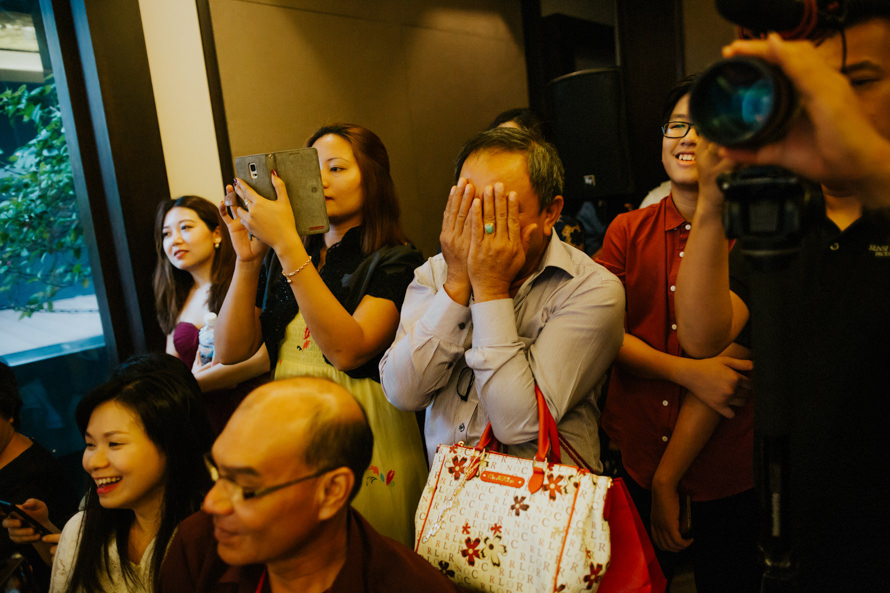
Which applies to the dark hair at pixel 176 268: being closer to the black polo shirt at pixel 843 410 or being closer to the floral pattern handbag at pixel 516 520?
the floral pattern handbag at pixel 516 520

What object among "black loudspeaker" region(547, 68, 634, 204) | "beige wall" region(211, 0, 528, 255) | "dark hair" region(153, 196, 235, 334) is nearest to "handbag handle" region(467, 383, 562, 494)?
"dark hair" region(153, 196, 235, 334)

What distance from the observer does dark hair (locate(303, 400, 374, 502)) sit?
100 centimetres

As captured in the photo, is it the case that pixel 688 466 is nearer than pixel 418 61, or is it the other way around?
pixel 688 466

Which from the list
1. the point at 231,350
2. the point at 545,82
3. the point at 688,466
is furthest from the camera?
the point at 545,82

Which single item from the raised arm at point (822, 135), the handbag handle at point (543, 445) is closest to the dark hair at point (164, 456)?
the handbag handle at point (543, 445)

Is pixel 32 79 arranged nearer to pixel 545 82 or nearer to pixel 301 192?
pixel 301 192

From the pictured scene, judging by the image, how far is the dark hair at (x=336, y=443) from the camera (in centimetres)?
100

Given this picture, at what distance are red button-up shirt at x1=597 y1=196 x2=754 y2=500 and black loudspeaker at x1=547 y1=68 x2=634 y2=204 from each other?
179cm

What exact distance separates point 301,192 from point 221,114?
1317 mm

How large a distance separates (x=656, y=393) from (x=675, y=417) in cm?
7

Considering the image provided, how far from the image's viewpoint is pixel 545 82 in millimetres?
4047

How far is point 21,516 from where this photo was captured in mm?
1660

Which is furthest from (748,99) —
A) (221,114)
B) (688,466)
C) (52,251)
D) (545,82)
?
(545,82)

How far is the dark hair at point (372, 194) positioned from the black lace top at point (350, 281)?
0.04 metres
